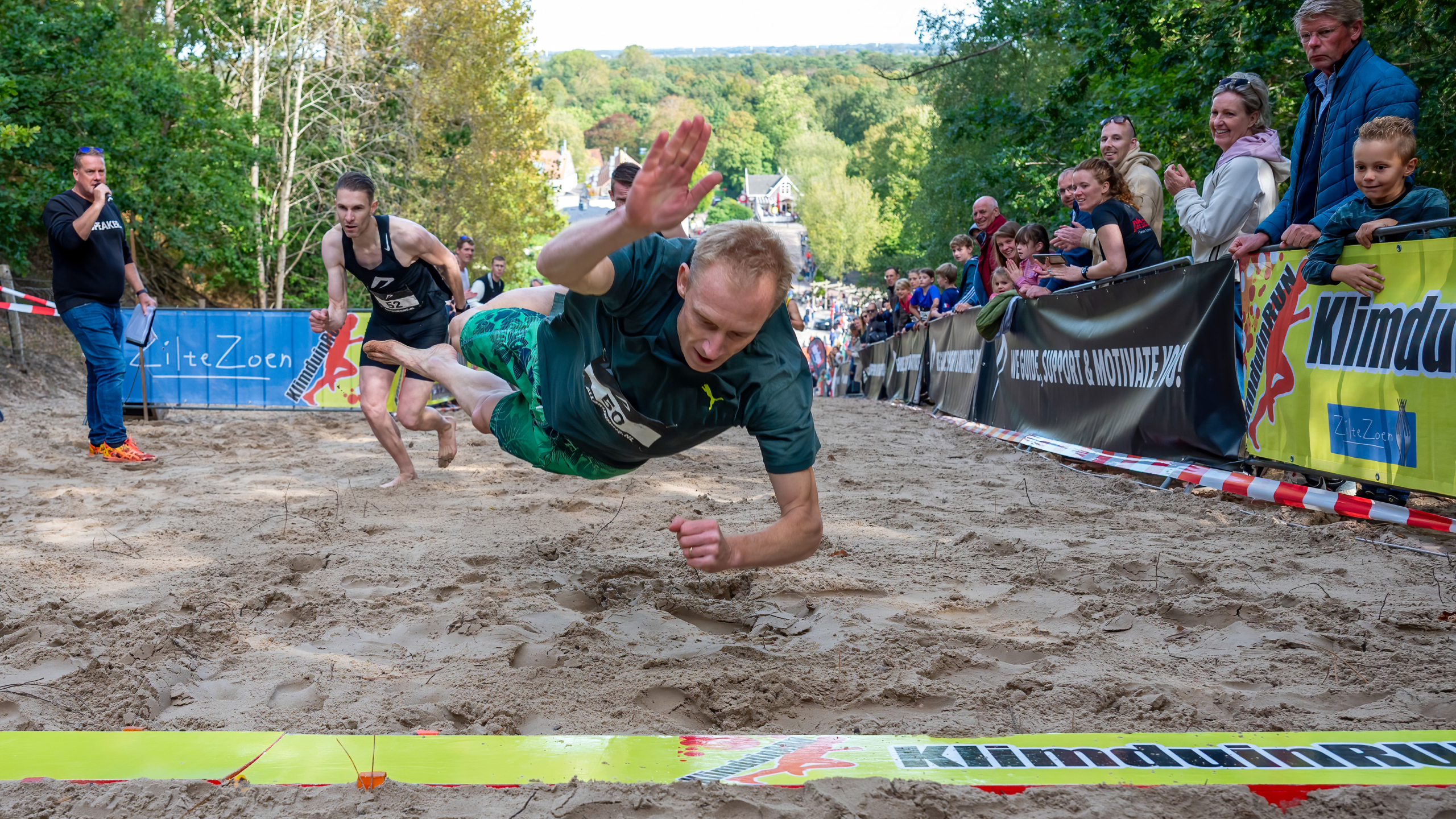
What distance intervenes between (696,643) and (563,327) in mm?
1190

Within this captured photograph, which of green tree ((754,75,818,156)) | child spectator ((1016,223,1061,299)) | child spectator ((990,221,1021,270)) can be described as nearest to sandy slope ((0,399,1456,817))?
child spectator ((1016,223,1061,299))

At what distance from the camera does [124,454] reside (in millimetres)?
7023

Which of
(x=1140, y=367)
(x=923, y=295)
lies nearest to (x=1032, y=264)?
(x=1140, y=367)

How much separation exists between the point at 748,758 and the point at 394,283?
461 centimetres

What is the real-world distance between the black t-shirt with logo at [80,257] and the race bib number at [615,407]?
225 inches

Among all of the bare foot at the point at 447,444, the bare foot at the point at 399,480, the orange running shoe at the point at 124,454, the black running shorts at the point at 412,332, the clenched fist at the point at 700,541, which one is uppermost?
the black running shorts at the point at 412,332

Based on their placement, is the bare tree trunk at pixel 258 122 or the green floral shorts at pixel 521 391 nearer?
the green floral shorts at pixel 521 391

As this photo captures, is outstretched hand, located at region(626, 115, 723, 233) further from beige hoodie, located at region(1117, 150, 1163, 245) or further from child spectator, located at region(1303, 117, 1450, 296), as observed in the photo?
beige hoodie, located at region(1117, 150, 1163, 245)

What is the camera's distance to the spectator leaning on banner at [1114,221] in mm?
6473

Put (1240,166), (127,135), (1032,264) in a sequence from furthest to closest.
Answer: (127,135), (1032,264), (1240,166)

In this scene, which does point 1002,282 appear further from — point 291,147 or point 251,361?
point 291,147

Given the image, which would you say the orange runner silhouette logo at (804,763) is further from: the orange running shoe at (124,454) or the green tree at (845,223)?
the green tree at (845,223)

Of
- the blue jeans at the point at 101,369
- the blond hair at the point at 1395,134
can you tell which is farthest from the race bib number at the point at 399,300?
the blond hair at the point at 1395,134

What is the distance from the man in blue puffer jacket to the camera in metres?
4.49
